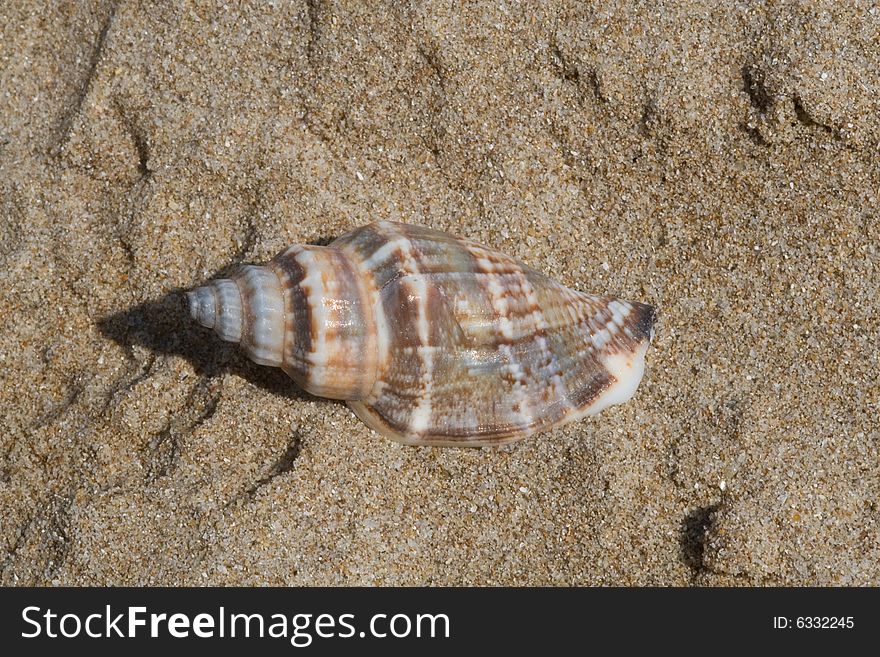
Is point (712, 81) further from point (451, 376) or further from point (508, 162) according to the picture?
point (451, 376)

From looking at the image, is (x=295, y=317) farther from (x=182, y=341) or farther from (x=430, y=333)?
(x=182, y=341)

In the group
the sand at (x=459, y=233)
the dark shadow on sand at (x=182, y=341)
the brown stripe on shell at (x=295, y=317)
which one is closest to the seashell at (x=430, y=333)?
the brown stripe on shell at (x=295, y=317)

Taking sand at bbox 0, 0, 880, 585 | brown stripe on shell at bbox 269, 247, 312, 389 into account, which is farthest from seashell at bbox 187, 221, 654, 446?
sand at bbox 0, 0, 880, 585

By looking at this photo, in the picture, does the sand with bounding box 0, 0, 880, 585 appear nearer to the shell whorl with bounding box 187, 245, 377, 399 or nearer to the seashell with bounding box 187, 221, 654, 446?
the seashell with bounding box 187, 221, 654, 446

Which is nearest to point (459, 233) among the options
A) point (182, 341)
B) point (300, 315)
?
point (300, 315)

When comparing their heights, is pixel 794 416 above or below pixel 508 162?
below
